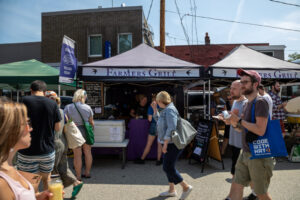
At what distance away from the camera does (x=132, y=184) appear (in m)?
4.04

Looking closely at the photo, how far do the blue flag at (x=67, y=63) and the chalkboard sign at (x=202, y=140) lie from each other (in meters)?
3.67

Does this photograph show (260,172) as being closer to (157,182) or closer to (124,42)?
→ (157,182)

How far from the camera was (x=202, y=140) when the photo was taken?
5137mm

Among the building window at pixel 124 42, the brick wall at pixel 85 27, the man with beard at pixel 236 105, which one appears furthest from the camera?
the building window at pixel 124 42

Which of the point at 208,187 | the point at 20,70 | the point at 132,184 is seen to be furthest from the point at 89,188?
the point at 20,70

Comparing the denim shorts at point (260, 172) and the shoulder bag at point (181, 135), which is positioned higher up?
the shoulder bag at point (181, 135)

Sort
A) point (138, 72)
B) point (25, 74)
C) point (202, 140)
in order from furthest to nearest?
point (25, 74), point (138, 72), point (202, 140)

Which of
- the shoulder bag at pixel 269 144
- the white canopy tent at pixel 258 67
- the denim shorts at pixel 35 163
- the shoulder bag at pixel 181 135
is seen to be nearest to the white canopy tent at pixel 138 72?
the white canopy tent at pixel 258 67

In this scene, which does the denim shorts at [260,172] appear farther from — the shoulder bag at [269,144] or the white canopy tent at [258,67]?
the white canopy tent at [258,67]

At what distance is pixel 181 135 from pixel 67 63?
12.4 ft

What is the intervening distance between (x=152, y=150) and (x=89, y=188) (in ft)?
7.03

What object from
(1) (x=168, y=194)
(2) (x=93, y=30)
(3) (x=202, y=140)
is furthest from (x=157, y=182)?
(2) (x=93, y=30)

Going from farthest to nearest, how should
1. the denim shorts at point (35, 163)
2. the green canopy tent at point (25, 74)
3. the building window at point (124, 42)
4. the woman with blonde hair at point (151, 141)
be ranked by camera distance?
the building window at point (124, 42)
the green canopy tent at point (25, 74)
the woman with blonde hair at point (151, 141)
the denim shorts at point (35, 163)

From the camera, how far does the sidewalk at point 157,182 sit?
11.7 feet
